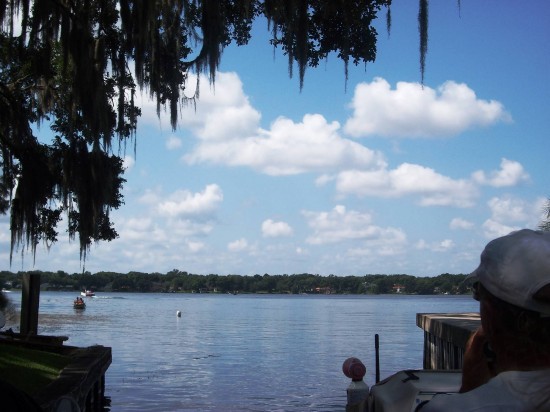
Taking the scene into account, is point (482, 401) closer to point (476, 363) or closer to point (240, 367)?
point (476, 363)

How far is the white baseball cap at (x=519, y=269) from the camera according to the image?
1586mm

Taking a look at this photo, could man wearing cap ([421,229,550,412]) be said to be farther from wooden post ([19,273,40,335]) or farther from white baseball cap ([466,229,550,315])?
wooden post ([19,273,40,335])

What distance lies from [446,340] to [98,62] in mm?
8101

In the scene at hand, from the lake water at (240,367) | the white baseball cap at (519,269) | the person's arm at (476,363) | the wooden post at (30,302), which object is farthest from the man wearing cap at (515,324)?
the lake water at (240,367)

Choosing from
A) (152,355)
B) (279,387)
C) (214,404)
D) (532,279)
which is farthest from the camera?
(152,355)

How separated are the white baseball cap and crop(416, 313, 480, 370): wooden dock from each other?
9.42 metres

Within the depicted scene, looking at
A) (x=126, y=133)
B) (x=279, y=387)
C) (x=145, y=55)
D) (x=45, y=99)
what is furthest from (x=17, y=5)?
(x=279, y=387)

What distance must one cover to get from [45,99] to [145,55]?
437 cm

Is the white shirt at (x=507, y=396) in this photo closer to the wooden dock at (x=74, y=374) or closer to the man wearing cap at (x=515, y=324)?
the man wearing cap at (x=515, y=324)

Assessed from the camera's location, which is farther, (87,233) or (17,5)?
(87,233)

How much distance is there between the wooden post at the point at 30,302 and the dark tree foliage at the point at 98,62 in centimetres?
106

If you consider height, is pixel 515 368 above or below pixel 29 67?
below

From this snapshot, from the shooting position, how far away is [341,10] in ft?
32.7

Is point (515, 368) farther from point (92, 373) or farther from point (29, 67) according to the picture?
point (29, 67)
